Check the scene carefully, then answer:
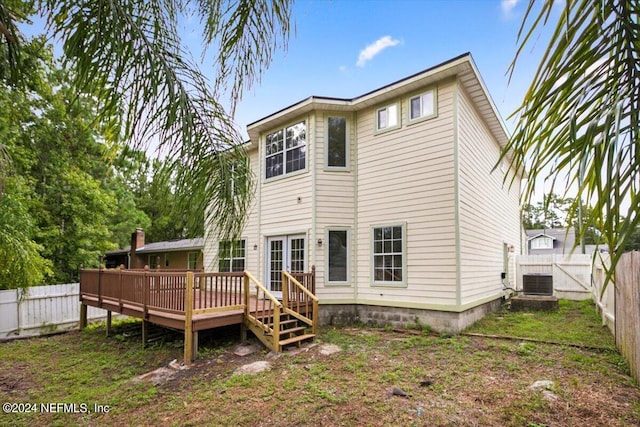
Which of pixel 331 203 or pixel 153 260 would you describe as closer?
pixel 331 203

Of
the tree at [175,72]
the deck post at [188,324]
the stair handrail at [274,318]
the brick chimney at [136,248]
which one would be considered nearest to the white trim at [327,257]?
the stair handrail at [274,318]

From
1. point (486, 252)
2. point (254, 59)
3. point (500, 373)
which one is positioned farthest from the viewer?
point (486, 252)

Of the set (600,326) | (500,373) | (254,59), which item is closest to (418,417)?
(500,373)

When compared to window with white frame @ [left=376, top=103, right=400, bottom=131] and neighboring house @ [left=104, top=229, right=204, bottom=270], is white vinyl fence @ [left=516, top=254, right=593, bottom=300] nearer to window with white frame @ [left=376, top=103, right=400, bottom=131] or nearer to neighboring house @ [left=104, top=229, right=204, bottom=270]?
window with white frame @ [left=376, top=103, right=400, bottom=131]

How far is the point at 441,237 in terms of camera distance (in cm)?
767

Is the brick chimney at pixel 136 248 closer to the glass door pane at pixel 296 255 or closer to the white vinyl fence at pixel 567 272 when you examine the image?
the glass door pane at pixel 296 255

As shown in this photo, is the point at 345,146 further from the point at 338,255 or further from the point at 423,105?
the point at 338,255

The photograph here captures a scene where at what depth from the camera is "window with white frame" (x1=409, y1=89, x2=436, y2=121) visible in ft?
26.5

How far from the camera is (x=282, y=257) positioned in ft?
31.7

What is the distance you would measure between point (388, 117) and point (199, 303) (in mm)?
6242

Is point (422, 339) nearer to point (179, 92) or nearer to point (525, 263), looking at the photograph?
point (179, 92)

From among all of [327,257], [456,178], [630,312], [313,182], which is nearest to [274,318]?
[327,257]

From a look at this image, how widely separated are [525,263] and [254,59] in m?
14.5

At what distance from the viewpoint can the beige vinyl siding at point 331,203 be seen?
881cm
